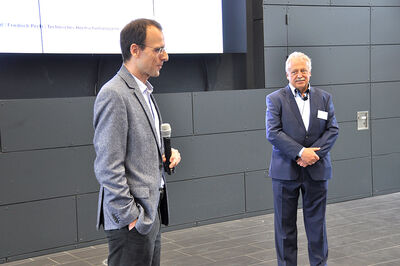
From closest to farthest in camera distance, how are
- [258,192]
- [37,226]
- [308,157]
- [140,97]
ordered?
1. [140,97]
2. [308,157]
3. [37,226]
4. [258,192]

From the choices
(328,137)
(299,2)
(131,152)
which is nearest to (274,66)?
(299,2)

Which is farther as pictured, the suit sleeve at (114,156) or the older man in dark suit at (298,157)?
the older man in dark suit at (298,157)

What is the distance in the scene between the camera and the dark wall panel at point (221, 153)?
17.9 feet

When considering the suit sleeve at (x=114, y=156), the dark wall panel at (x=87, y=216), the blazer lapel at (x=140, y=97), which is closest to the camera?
the suit sleeve at (x=114, y=156)

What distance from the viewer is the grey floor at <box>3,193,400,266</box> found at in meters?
4.30

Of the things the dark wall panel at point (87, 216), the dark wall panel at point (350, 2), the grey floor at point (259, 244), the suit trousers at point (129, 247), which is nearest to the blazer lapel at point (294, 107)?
the grey floor at point (259, 244)

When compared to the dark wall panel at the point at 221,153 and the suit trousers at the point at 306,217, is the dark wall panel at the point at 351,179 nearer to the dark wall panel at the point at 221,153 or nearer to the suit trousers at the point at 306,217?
the dark wall panel at the point at 221,153

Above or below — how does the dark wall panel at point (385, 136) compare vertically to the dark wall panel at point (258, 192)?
above

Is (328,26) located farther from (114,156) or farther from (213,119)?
(114,156)

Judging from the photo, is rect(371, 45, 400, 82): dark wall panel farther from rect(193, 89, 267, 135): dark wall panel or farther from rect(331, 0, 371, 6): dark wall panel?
rect(193, 89, 267, 135): dark wall panel

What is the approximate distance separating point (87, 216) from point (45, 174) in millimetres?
564

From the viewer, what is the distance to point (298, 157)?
354 centimetres

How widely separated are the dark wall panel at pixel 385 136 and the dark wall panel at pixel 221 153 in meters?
1.53

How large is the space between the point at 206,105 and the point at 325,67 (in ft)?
5.36
